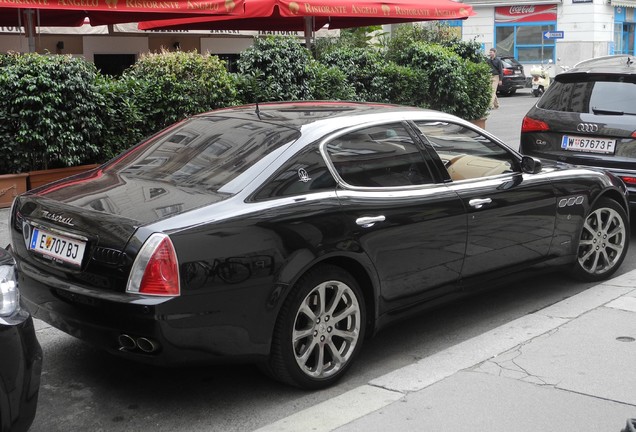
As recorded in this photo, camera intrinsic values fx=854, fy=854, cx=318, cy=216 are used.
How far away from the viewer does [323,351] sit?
183 inches

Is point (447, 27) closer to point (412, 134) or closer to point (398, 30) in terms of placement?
point (398, 30)

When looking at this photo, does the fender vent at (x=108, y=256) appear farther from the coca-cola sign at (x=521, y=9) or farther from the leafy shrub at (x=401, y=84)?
the coca-cola sign at (x=521, y=9)

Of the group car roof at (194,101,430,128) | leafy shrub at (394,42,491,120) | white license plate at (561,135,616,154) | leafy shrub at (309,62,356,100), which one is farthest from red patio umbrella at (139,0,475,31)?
car roof at (194,101,430,128)

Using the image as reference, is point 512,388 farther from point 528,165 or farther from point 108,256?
point 108,256

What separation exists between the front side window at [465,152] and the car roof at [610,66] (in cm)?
288

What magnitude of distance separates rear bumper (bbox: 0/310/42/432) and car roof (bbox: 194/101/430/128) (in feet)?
6.79

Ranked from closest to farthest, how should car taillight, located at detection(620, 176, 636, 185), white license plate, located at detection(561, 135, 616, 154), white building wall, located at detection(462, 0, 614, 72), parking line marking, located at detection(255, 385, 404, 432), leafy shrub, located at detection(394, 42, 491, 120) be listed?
parking line marking, located at detection(255, 385, 404, 432), car taillight, located at detection(620, 176, 636, 185), white license plate, located at detection(561, 135, 616, 154), leafy shrub, located at detection(394, 42, 491, 120), white building wall, located at detection(462, 0, 614, 72)

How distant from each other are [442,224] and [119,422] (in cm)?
224

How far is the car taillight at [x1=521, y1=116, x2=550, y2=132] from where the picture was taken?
8.45 meters

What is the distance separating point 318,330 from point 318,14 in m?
8.62

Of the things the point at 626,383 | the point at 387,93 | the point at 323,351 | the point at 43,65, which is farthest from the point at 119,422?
the point at 387,93

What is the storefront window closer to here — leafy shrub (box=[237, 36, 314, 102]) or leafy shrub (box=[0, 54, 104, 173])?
leafy shrub (box=[237, 36, 314, 102])

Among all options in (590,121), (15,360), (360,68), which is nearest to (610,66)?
(590,121)

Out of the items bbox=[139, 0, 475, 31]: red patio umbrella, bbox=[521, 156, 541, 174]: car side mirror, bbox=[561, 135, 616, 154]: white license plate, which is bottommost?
bbox=[561, 135, 616, 154]: white license plate
